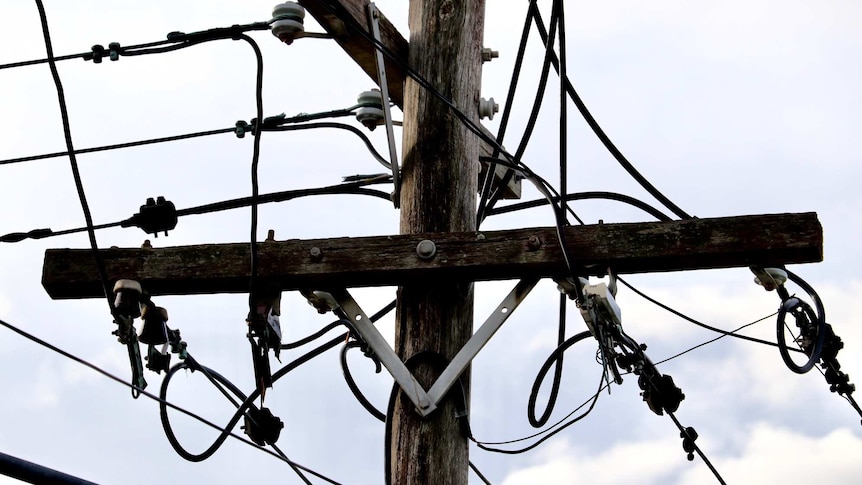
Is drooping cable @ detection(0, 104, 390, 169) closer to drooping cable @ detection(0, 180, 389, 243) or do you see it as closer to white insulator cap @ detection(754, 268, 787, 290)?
drooping cable @ detection(0, 180, 389, 243)

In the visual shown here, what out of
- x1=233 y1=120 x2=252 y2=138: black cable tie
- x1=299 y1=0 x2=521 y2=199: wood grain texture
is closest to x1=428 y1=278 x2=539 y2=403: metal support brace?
x1=299 y1=0 x2=521 y2=199: wood grain texture

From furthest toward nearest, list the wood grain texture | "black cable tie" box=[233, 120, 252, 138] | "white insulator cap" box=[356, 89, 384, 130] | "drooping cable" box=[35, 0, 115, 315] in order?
"black cable tie" box=[233, 120, 252, 138], "white insulator cap" box=[356, 89, 384, 130], the wood grain texture, "drooping cable" box=[35, 0, 115, 315]

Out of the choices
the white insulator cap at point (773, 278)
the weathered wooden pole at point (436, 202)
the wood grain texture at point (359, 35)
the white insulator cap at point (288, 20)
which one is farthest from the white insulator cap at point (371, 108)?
the white insulator cap at point (773, 278)

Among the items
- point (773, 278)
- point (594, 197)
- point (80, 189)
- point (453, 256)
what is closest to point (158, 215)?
point (80, 189)

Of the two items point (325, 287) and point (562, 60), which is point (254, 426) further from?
point (562, 60)

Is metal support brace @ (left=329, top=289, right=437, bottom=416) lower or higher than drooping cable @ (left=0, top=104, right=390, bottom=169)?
lower

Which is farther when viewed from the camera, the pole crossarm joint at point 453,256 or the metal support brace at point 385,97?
the metal support brace at point 385,97

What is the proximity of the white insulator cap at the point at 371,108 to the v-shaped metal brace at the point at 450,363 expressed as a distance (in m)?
1.37

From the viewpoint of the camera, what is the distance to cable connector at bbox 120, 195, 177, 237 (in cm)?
598

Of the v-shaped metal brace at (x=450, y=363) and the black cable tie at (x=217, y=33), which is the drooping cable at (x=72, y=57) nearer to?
the black cable tie at (x=217, y=33)

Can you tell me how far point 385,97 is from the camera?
6.20m

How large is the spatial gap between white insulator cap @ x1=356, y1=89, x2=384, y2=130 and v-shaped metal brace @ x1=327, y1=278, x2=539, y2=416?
1.37 m

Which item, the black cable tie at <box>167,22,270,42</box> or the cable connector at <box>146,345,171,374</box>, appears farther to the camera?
the black cable tie at <box>167,22,270,42</box>

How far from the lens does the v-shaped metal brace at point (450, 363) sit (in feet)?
17.3
